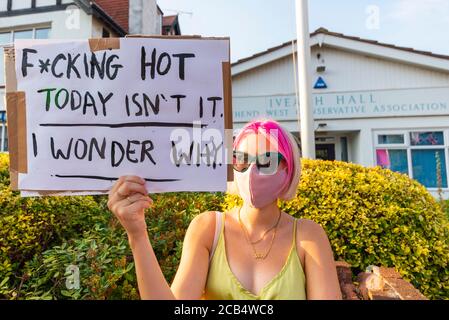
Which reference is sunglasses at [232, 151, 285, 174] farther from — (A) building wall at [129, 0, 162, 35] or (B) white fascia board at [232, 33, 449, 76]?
(A) building wall at [129, 0, 162, 35]

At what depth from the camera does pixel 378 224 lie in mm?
2572

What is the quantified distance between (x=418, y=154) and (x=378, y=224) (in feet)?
32.0

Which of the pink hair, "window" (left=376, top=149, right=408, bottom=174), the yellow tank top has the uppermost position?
"window" (left=376, top=149, right=408, bottom=174)

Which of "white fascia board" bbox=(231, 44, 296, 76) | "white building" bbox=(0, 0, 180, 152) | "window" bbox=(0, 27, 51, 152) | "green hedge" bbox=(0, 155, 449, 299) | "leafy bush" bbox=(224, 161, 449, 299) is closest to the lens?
"green hedge" bbox=(0, 155, 449, 299)

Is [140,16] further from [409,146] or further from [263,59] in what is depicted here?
[409,146]

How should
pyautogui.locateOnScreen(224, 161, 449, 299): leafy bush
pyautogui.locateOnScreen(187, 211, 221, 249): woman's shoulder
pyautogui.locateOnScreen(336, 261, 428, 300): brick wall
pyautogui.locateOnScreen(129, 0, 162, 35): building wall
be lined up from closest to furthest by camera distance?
pyautogui.locateOnScreen(187, 211, 221, 249): woman's shoulder
pyautogui.locateOnScreen(336, 261, 428, 300): brick wall
pyautogui.locateOnScreen(224, 161, 449, 299): leafy bush
pyautogui.locateOnScreen(129, 0, 162, 35): building wall

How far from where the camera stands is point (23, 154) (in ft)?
4.11

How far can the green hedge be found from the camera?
84.1 inches

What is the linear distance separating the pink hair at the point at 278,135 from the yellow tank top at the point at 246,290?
0.37 m

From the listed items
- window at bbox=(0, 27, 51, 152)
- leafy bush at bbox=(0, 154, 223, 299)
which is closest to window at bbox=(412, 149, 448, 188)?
leafy bush at bbox=(0, 154, 223, 299)

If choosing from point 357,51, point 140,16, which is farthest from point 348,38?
point 140,16

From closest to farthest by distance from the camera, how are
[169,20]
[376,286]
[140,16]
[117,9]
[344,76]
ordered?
[376,286] → [140,16] → [344,76] → [117,9] → [169,20]

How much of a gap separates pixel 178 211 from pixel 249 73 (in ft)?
29.5

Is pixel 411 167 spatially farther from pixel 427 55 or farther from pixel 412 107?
pixel 427 55
